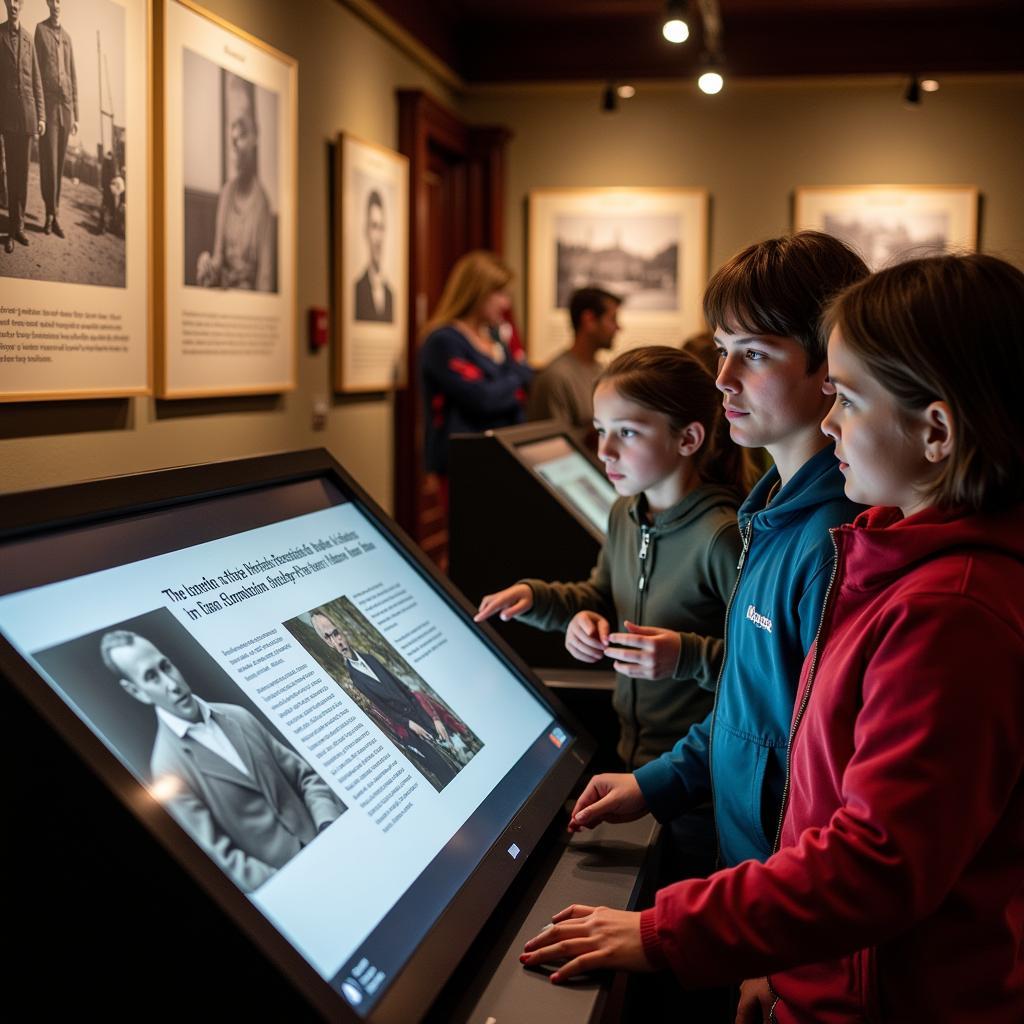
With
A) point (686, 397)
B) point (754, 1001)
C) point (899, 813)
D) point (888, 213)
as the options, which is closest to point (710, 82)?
point (888, 213)

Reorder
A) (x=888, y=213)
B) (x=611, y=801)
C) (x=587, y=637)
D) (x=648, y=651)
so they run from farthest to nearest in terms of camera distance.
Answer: (x=888, y=213)
(x=587, y=637)
(x=648, y=651)
(x=611, y=801)

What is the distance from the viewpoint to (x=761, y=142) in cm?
695

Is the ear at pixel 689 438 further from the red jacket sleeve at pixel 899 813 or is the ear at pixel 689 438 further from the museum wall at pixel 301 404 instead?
the museum wall at pixel 301 404

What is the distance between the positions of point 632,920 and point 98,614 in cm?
53

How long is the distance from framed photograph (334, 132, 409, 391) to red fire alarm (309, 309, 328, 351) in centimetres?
23

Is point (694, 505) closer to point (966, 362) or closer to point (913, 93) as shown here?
point (966, 362)

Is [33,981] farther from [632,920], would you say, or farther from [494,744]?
[494,744]

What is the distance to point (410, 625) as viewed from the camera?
4.57 feet

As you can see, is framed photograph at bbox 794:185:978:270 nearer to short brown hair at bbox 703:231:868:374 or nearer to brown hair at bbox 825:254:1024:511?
short brown hair at bbox 703:231:868:374

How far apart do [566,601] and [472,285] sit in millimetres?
3178

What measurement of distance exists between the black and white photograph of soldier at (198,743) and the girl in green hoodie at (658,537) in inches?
30.4

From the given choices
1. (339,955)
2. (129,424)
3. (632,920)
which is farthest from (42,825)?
(129,424)

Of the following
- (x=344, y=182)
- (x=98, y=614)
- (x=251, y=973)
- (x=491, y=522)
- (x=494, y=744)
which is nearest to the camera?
(x=251, y=973)

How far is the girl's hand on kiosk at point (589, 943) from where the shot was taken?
999 mm
